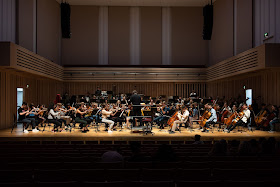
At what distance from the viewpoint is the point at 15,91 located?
12141 millimetres

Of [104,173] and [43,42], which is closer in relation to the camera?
[104,173]

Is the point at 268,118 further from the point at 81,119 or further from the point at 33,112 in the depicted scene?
the point at 33,112

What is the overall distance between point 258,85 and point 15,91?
12064 millimetres

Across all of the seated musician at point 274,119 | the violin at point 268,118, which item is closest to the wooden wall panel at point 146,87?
the violin at point 268,118

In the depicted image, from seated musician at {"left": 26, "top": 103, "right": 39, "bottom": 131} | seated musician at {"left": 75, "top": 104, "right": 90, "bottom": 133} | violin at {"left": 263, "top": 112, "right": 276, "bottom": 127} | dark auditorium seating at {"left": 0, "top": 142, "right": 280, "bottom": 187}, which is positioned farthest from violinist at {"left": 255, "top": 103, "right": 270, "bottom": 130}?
seated musician at {"left": 26, "top": 103, "right": 39, "bottom": 131}

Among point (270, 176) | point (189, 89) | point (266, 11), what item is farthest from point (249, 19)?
point (270, 176)

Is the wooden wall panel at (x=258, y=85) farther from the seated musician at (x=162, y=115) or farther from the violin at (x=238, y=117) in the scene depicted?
the seated musician at (x=162, y=115)

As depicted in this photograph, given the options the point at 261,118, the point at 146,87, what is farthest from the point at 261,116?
the point at 146,87

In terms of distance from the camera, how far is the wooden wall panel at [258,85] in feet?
34.5

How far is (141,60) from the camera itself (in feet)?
63.2

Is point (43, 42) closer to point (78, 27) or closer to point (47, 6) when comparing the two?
point (47, 6)

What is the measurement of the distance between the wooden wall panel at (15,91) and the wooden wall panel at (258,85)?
38.0 ft

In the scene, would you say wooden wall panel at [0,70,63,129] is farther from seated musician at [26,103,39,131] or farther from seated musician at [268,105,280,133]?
seated musician at [268,105,280,133]

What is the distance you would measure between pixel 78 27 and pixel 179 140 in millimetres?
13867
